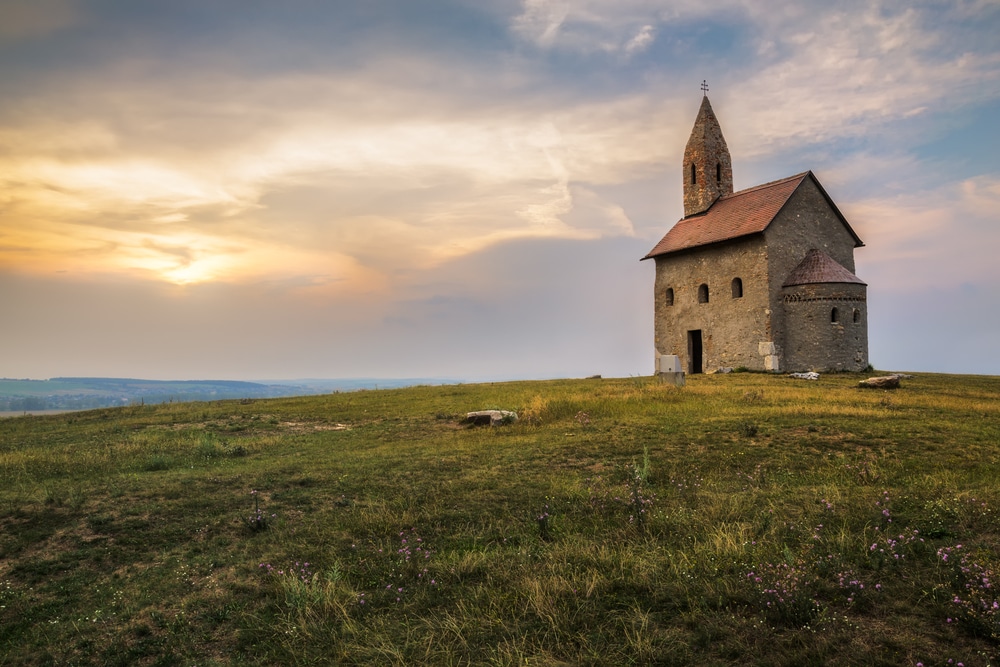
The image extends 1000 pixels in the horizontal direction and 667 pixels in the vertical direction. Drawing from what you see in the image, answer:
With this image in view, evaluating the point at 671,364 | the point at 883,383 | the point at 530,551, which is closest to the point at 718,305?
the point at 671,364

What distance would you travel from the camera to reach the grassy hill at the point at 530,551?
17.5 feet

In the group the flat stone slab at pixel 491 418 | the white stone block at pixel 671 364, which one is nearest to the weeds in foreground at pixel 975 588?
the flat stone slab at pixel 491 418

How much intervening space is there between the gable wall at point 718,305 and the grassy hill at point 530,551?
1938 centimetres

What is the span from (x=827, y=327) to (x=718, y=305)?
Result: 597 centimetres

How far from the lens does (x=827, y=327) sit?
31.5m

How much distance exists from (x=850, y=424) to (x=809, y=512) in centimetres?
704

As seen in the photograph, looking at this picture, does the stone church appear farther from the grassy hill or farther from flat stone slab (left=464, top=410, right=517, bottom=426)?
the grassy hill

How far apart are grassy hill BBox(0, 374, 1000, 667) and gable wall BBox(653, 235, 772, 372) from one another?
19.4m

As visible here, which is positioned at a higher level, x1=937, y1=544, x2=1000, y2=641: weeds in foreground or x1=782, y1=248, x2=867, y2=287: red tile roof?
x1=782, y1=248, x2=867, y2=287: red tile roof

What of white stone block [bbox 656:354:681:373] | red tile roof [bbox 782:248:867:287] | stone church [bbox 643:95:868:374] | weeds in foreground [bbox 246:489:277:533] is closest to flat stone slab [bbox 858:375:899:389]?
white stone block [bbox 656:354:681:373]

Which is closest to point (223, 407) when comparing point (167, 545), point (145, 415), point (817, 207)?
point (145, 415)

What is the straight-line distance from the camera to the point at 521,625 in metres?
5.59

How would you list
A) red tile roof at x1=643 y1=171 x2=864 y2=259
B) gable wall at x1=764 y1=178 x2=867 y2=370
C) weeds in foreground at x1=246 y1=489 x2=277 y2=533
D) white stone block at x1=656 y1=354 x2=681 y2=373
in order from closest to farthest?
1. weeds in foreground at x1=246 y1=489 x2=277 y2=533
2. white stone block at x1=656 y1=354 x2=681 y2=373
3. gable wall at x1=764 y1=178 x2=867 y2=370
4. red tile roof at x1=643 y1=171 x2=864 y2=259

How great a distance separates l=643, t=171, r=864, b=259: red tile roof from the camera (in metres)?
33.2
